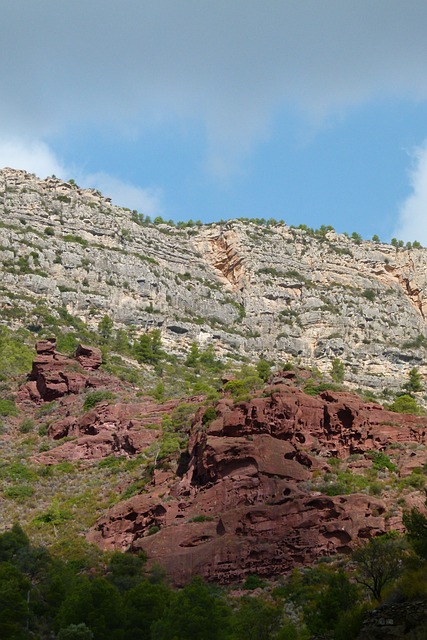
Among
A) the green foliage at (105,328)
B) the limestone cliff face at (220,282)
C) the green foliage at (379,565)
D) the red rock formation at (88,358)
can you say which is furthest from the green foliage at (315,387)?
the limestone cliff face at (220,282)

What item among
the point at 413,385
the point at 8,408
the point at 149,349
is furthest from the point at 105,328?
the point at 413,385

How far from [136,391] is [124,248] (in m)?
62.8

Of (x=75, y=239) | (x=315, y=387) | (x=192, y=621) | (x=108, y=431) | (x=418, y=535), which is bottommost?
(x=192, y=621)

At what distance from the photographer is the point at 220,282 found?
502 feet

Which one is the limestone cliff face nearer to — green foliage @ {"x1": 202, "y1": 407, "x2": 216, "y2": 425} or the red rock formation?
the red rock formation

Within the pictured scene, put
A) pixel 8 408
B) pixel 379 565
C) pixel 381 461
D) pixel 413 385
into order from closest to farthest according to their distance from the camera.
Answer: pixel 379 565 → pixel 381 461 → pixel 8 408 → pixel 413 385

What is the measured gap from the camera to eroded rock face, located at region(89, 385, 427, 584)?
161 ft

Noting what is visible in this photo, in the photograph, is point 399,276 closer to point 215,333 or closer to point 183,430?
point 215,333

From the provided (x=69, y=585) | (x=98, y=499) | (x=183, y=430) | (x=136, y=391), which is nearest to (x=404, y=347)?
(x=136, y=391)

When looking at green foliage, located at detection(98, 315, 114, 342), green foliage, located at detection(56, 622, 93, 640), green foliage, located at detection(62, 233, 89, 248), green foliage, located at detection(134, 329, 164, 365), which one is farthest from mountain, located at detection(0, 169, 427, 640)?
green foliage, located at detection(98, 315, 114, 342)

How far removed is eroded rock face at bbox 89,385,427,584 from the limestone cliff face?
5534 cm

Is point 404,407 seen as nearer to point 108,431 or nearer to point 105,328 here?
point 108,431

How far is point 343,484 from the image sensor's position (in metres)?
55.5

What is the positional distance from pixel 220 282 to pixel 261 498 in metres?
102
